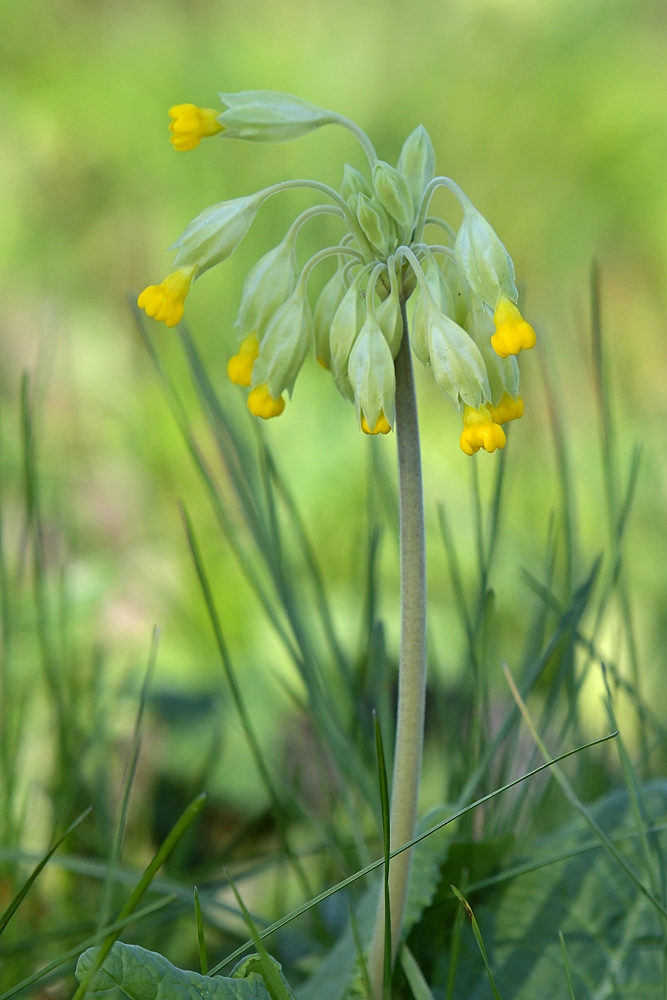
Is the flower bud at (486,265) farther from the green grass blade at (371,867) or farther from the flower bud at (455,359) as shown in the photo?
the green grass blade at (371,867)

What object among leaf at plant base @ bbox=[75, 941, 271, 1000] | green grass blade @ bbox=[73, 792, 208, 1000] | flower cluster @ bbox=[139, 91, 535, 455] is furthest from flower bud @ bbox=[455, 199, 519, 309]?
leaf at plant base @ bbox=[75, 941, 271, 1000]

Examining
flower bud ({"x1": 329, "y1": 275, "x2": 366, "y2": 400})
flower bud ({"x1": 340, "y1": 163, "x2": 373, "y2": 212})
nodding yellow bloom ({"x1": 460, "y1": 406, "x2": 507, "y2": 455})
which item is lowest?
nodding yellow bloom ({"x1": 460, "y1": 406, "x2": 507, "y2": 455})

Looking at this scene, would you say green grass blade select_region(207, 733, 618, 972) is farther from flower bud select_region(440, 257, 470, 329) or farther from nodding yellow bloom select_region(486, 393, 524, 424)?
flower bud select_region(440, 257, 470, 329)

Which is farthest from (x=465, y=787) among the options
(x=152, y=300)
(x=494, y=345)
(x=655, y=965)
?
(x=152, y=300)

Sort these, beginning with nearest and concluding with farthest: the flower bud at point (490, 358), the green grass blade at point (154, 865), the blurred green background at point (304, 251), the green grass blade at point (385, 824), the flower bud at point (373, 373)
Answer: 1. the green grass blade at point (154, 865)
2. the green grass blade at point (385, 824)
3. the flower bud at point (373, 373)
4. the flower bud at point (490, 358)
5. the blurred green background at point (304, 251)

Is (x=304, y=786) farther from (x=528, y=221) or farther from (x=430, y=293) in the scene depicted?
(x=528, y=221)

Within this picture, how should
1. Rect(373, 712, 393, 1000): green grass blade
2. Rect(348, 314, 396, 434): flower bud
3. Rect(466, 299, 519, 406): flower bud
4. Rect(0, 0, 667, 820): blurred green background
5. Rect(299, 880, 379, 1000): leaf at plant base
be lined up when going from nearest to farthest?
Rect(373, 712, 393, 1000): green grass blade
Rect(348, 314, 396, 434): flower bud
Rect(466, 299, 519, 406): flower bud
Rect(299, 880, 379, 1000): leaf at plant base
Rect(0, 0, 667, 820): blurred green background

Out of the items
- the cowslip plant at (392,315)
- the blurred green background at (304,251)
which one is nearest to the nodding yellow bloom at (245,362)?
the cowslip plant at (392,315)
